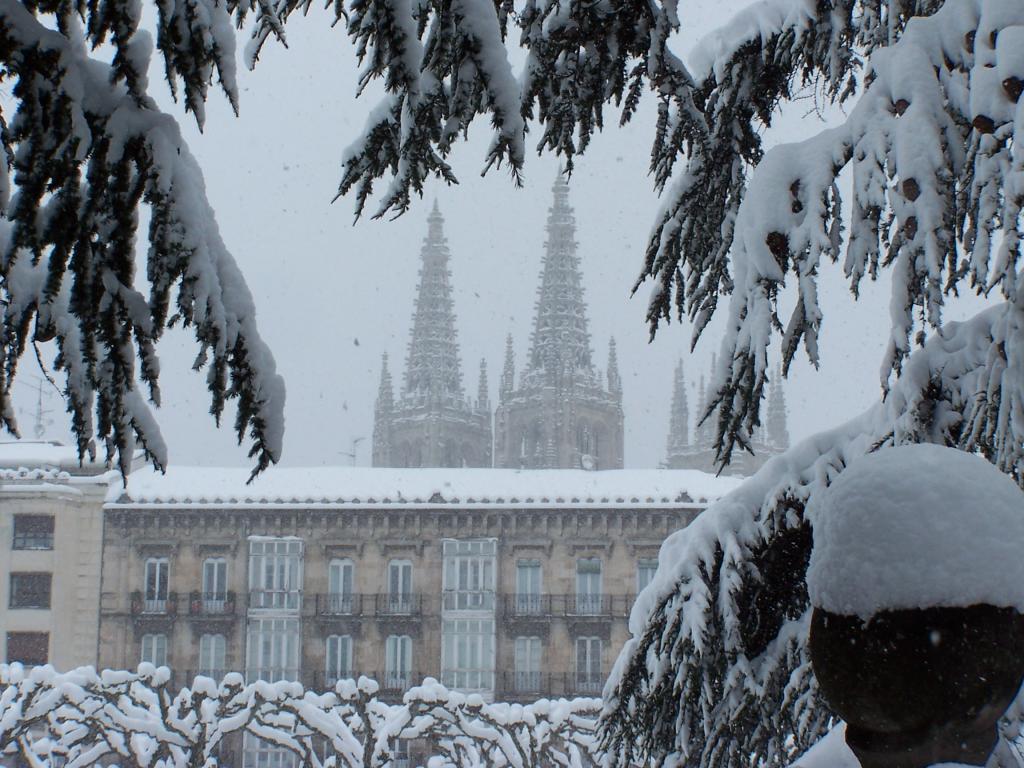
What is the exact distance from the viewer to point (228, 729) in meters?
19.0

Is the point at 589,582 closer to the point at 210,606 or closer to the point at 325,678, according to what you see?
the point at 325,678

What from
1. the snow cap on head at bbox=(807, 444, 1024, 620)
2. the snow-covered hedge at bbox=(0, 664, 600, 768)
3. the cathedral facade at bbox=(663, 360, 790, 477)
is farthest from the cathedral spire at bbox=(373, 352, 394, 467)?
the snow cap on head at bbox=(807, 444, 1024, 620)

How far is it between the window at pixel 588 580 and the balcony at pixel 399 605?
4.14 metres

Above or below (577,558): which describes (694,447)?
above

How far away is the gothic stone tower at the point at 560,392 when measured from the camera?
6406 cm

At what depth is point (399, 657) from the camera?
31359mm

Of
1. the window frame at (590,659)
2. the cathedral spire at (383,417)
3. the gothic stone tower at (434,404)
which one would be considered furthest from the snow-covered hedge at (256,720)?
the cathedral spire at (383,417)

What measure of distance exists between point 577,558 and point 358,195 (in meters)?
29.1

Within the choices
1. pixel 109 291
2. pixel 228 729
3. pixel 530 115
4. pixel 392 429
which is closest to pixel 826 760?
pixel 109 291

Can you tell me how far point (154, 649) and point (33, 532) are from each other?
4215 millimetres

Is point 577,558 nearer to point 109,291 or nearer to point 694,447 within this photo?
point 109,291

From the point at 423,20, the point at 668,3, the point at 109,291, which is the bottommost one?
the point at 109,291

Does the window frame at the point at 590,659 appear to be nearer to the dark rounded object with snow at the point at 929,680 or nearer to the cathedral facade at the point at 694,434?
the dark rounded object with snow at the point at 929,680

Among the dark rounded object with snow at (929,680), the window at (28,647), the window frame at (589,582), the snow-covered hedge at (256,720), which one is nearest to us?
the dark rounded object with snow at (929,680)
